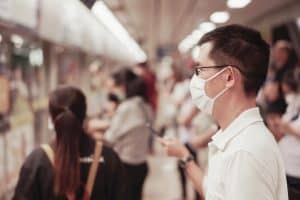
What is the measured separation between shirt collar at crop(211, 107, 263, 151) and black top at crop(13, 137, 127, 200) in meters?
0.85

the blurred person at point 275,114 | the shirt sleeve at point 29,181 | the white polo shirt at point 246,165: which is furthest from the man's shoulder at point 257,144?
the blurred person at point 275,114

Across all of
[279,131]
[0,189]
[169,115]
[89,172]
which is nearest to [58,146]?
[89,172]

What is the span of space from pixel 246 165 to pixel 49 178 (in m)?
1.06

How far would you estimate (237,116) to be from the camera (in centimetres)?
153

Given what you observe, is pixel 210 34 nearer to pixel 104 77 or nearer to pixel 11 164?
pixel 11 164

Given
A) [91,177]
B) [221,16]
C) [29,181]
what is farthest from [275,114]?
[29,181]

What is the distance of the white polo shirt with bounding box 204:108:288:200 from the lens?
1353 millimetres

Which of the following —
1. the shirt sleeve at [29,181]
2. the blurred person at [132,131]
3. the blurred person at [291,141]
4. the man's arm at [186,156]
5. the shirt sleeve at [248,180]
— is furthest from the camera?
the blurred person at [132,131]

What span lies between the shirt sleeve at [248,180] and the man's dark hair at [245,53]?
0.27m

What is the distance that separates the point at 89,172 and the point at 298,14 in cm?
382

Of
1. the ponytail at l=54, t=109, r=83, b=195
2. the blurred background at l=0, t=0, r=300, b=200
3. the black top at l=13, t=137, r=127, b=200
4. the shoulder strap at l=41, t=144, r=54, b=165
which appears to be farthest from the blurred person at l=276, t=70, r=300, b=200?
the shoulder strap at l=41, t=144, r=54, b=165

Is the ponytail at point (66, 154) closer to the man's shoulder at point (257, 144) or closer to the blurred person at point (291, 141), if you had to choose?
the man's shoulder at point (257, 144)

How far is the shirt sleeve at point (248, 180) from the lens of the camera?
1.35m

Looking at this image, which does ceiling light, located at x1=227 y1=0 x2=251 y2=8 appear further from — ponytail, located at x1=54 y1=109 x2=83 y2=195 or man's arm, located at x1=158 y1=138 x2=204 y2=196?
ponytail, located at x1=54 y1=109 x2=83 y2=195
